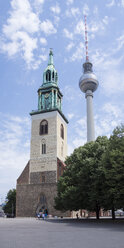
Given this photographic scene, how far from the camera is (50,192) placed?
147 ft

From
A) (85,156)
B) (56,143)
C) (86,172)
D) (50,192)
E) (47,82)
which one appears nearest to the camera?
(86,172)

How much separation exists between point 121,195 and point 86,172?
260 inches

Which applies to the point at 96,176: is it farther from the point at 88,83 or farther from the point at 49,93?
the point at 88,83

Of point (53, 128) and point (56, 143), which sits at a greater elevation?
point (53, 128)

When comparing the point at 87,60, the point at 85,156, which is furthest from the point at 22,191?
the point at 87,60

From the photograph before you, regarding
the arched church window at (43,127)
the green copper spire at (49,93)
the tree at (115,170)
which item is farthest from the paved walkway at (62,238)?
the green copper spire at (49,93)

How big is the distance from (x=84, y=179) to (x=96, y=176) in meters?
2.20

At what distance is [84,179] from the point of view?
2808cm

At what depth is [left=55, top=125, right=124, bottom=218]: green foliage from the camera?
888 inches

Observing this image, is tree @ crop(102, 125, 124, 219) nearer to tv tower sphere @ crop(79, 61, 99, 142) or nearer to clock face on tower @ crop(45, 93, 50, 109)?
clock face on tower @ crop(45, 93, 50, 109)

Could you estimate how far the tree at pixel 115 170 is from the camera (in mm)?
22109

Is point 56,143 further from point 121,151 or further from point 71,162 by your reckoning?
point 121,151

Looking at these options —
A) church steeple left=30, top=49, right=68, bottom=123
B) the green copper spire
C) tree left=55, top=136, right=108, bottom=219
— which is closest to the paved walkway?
tree left=55, top=136, right=108, bottom=219

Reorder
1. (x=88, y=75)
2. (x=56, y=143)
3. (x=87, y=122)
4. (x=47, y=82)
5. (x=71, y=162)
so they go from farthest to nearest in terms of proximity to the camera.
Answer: (x=88, y=75), (x=87, y=122), (x=47, y=82), (x=56, y=143), (x=71, y=162)
